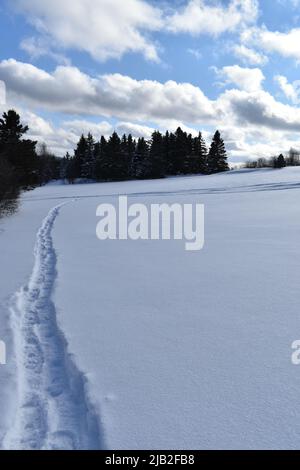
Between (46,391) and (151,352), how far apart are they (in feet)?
3.50

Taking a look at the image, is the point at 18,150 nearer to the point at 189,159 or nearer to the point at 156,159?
the point at 156,159

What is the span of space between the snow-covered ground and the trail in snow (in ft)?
0.04

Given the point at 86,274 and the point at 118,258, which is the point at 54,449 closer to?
the point at 86,274

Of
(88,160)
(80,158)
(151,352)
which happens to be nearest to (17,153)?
(151,352)

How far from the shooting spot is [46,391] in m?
3.24

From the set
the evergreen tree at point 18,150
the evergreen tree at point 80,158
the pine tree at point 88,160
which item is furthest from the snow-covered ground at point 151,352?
the evergreen tree at point 80,158

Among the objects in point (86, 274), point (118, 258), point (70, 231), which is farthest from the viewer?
point (70, 231)

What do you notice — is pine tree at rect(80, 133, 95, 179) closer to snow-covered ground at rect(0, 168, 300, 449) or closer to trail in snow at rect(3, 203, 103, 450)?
snow-covered ground at rect(0, 168, 300, 449)

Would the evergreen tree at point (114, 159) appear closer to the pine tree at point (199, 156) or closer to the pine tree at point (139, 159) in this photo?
the pine tree at point (139, 159)

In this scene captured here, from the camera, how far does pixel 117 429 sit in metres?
2.64

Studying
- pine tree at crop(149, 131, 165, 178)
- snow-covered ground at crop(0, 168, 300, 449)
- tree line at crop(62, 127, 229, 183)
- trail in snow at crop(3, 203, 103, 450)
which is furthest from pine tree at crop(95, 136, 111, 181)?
trail in snow at crop(3, 203, 103, 450)

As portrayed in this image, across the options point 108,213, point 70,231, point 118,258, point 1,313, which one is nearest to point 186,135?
point 108,213

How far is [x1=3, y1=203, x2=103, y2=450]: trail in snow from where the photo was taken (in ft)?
8.72
